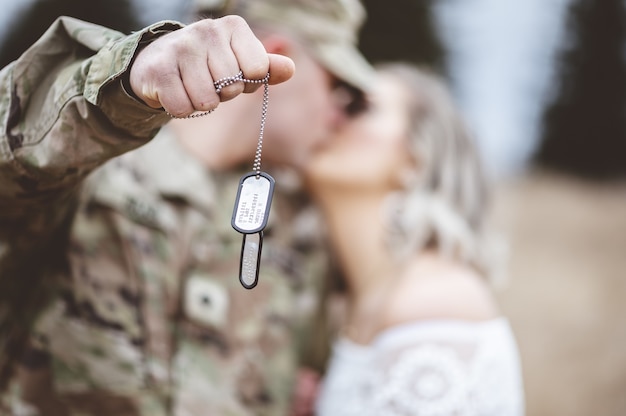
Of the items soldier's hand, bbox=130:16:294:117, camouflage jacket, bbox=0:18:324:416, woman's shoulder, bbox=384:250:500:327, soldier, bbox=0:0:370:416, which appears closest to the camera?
soldier's hand, bbox=130:16:294:117

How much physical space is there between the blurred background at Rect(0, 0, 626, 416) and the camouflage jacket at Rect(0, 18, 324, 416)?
1.32ft

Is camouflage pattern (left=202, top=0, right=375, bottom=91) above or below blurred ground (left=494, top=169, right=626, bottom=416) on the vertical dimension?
above

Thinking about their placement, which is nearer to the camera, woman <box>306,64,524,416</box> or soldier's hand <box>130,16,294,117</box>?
soldier's hand <box>130,16,294,117</box>

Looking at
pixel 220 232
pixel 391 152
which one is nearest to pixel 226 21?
pixel 220 232

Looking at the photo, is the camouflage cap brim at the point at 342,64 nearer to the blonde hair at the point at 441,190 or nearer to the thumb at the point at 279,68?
the blonde hair at the point at 441,190

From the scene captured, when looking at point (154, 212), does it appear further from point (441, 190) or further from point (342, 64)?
point (441, 190)

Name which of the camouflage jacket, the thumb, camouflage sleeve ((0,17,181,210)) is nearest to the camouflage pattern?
the camouflage jacket

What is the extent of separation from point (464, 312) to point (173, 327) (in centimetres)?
102

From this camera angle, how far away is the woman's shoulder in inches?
88.0

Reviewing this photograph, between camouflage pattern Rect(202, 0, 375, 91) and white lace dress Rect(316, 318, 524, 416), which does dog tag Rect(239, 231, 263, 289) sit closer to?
white lace dress Rect(316, 318, 524, 416)

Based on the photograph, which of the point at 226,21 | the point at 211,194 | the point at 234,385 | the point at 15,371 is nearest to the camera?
the point at 226,21

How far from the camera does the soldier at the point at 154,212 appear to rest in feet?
3.68

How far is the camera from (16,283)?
67.7 inches

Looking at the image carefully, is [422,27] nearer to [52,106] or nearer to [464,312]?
[464,312]
